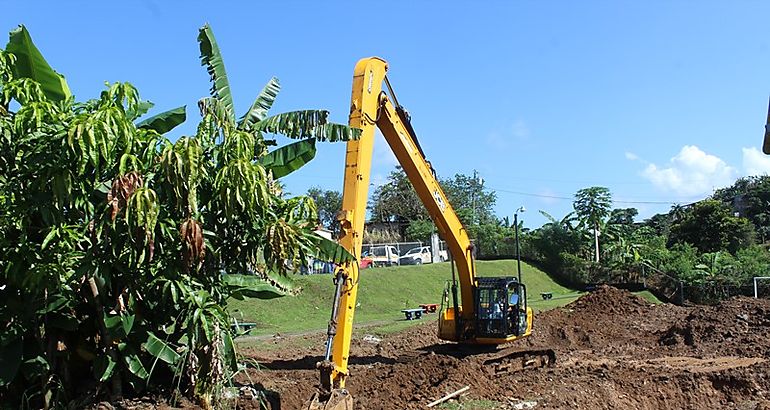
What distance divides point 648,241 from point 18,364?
4510 cm

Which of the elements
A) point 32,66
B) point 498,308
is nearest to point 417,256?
point 498,308

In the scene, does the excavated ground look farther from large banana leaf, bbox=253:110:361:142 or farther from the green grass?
the green grass

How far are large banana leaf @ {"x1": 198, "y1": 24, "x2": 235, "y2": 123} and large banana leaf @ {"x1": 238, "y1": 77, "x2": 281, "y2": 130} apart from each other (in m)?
0.34

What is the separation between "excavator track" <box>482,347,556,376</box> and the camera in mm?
15297

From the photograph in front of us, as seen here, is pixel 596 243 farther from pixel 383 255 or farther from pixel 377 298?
pixel 377 298

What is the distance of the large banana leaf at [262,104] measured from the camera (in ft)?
35.8

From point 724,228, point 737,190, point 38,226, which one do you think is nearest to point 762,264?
point 724,228

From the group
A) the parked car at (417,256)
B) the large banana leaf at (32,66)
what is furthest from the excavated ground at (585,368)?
the parked car at (417,256)

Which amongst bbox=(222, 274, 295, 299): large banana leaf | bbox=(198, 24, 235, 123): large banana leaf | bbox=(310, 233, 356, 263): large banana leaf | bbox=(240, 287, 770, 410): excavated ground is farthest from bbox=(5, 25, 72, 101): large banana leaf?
bbox=(240, 287, 770, 410): excavated ground

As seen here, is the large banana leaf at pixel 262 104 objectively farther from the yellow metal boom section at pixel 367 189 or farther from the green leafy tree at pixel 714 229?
the green leafy tree at pixel 714 229

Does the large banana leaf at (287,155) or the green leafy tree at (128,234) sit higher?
the large banana leaf at (287,155)

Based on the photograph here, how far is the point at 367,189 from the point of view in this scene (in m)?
10.7

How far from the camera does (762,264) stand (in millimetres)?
36062

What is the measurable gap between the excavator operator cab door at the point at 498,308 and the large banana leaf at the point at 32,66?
9.71m
